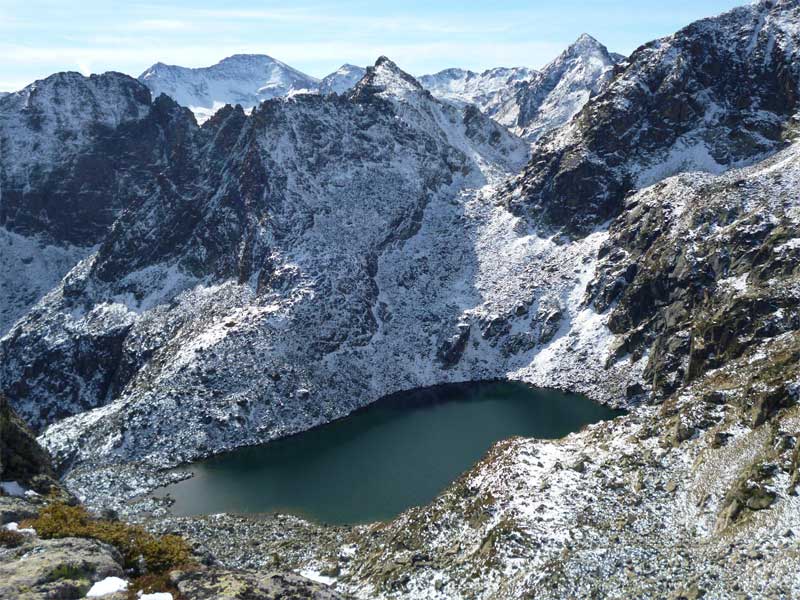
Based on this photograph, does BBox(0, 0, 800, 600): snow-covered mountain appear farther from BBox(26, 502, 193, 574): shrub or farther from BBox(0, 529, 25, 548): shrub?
BBox(0, 529, 25, 548): shrub

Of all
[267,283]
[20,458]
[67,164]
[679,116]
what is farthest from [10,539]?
[67,164]

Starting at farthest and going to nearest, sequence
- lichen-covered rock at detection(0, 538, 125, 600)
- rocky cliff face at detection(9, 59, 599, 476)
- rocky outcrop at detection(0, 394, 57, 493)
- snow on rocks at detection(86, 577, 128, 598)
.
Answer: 1. rocky cliff face at detection(9, 59, 599, 476)
2. rocky outcrop at detection(0, 394, 57, 493)
3. snow on rocks at detection(86, 577, 128, 598)
4. lichen-covered rock at detection(0, 538, 125, 600)

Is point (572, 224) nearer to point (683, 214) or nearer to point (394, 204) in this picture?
point (683, 214)

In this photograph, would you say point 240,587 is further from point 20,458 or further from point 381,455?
Answer: point 381,455

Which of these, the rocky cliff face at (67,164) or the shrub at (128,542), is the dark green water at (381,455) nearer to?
the shrub at (128,542)

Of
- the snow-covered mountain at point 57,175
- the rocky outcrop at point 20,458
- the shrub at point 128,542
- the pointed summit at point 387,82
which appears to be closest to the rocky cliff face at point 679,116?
the pointed summit at point 387,82

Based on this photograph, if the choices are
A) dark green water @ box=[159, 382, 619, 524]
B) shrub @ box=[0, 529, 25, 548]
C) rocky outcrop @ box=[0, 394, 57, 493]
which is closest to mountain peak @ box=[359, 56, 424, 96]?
dark green water @ box=[159, 382, 619, 524]

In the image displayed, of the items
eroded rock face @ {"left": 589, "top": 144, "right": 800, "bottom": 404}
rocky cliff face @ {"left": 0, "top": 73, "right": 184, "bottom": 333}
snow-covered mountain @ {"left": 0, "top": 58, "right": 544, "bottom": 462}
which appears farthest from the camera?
rocky cliff face @ {"left": 0, "top": 73, "right": 184, "bottom": 333}
